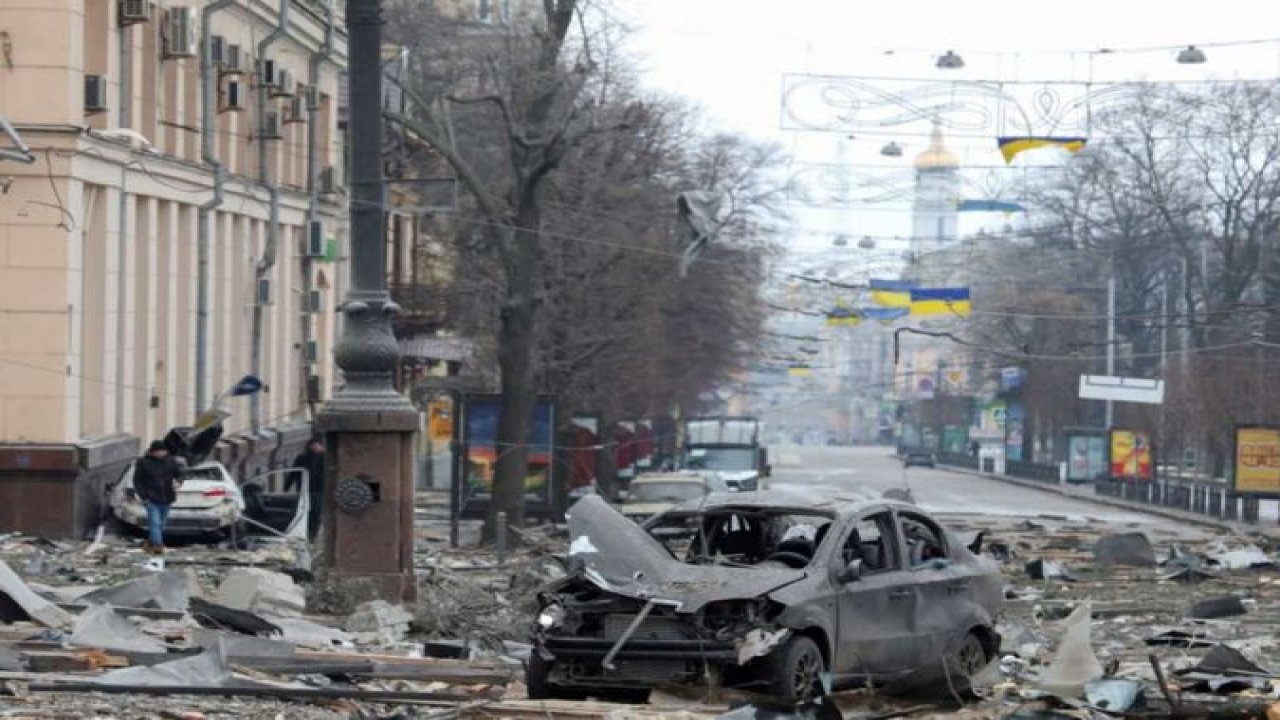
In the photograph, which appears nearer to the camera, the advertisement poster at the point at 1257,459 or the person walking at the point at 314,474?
the person walking at the point at 314,474

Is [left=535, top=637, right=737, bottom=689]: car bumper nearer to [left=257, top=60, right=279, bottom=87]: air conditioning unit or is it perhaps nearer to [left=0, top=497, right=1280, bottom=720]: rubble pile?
[left=0, top=497, right=1280, bottom=720]: rubble pile

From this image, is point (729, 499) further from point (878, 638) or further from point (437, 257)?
point (437, 257)

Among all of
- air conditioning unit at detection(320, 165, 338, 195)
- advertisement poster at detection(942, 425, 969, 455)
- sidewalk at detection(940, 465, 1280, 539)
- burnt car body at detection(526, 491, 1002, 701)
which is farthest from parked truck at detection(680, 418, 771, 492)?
advertisement poster at detection(942, 425, 969, 455)

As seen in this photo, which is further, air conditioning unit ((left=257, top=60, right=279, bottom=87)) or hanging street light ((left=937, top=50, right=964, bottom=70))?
air conditioning unit ((left=257, top=60, right=279, bottom=87))

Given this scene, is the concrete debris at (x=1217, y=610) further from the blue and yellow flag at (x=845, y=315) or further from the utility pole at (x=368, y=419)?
the blue and yellow flag at (x=845, y=315)

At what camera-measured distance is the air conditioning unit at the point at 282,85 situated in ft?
146

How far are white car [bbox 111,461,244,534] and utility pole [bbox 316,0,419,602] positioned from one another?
42.6 feet

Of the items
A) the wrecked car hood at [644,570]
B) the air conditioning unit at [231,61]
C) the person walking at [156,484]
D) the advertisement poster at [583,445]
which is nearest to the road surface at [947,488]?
the advertisement poster at [583,445]

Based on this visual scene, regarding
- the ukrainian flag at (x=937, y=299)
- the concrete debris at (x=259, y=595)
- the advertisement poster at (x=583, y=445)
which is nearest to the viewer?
the concrete debris at (x=259, y=595)


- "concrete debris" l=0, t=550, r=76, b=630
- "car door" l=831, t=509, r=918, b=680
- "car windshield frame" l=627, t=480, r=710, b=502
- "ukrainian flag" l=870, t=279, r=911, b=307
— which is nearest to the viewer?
"car door" l=831, t=509, r=918, b=680

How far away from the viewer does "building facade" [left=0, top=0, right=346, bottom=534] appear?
31.7 metres

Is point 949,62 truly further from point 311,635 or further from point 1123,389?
point 1123,389

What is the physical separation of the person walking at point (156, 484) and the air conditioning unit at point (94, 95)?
527cm

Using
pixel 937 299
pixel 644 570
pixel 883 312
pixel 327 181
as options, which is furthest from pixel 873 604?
pixel 883 312
